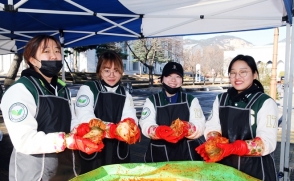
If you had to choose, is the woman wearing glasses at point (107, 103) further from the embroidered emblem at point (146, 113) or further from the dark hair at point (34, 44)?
the dark hair at point (34, 44)

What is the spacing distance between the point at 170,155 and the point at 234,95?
2.75ft

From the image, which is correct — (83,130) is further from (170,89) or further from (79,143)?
(170,89)

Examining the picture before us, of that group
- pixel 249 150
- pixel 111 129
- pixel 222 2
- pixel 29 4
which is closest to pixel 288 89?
pixel 222 2

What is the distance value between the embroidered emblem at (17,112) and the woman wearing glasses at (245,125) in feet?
3.93

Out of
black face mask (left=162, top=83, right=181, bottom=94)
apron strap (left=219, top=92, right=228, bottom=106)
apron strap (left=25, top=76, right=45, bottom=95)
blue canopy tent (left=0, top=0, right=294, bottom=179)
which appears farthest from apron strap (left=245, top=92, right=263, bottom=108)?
apron strap (left=25, top=76, right=45, bottom=95)

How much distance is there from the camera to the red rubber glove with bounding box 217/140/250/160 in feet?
6.07

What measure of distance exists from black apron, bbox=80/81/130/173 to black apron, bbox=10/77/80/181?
1.87 ft

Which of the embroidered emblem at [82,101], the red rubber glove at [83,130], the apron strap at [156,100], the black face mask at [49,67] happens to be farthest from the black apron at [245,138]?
the black face mask at [49,67]

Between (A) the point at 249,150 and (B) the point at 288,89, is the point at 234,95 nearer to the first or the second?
(A) the point at 249,150

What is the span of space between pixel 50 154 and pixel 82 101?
29.3 inches

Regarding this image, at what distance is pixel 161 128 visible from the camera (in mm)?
2264

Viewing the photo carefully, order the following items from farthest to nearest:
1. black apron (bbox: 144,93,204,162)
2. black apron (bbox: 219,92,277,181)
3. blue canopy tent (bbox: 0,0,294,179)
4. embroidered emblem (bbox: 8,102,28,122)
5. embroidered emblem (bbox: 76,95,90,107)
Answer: blue canopy tent (bbox: 0,0,294,179)
black apron (bbox: 144,93,204,162)
embroidered emblem (bbox: 76,95,90,107)
black apron (bbox: 219,92,277,181)
embroidered emblem (bbox: 8,102,28,122)

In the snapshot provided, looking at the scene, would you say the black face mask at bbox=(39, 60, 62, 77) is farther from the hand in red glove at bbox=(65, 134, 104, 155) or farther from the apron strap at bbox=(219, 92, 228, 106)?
the apron strap at bbox=(219, 92, 228, 106)

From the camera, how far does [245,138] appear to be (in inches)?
81.8
